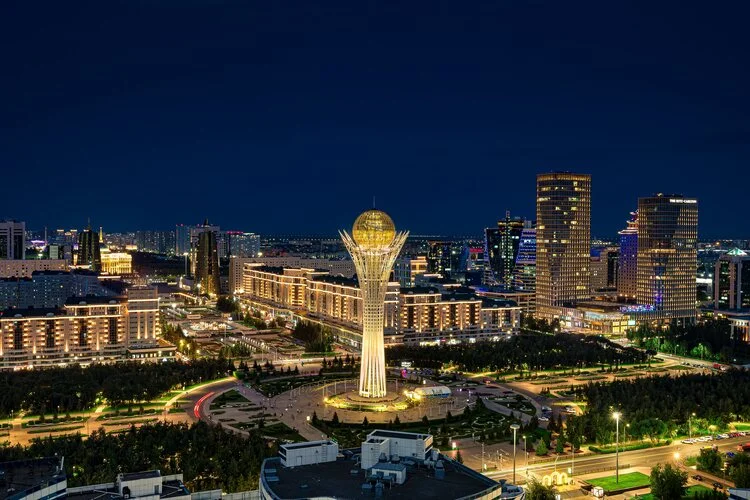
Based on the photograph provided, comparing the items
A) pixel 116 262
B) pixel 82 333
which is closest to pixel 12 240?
pixel 116 262

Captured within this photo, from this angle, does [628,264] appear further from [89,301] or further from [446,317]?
[89,301]

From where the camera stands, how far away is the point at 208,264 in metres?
141

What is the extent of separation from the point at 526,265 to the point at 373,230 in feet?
238

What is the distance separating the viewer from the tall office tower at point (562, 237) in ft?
356

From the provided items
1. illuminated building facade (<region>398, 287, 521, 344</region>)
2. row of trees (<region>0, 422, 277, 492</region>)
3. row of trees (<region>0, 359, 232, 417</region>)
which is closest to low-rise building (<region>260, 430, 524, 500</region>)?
row of trees (<region>0, 422, 277, 492</region>)

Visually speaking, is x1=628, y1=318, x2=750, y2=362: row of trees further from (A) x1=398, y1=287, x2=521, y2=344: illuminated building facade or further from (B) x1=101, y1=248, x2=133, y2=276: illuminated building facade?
(B) x1=101, y1=248, x2=133, y2=276: illuminated building facade

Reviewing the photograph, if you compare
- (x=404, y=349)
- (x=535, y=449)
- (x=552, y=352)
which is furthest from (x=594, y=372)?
(x=535, y=449)

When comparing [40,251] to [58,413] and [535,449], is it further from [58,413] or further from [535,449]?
[535,449]

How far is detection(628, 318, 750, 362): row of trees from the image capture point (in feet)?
267

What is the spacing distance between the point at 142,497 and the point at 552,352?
5671 cm

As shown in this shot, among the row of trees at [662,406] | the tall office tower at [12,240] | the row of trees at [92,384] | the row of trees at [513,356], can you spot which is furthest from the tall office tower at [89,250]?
the row of trees at [662,406]

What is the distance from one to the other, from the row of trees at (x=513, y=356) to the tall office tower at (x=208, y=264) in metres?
68.9

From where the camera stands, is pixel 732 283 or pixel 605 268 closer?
pixel 732 283

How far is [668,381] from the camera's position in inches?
2452
